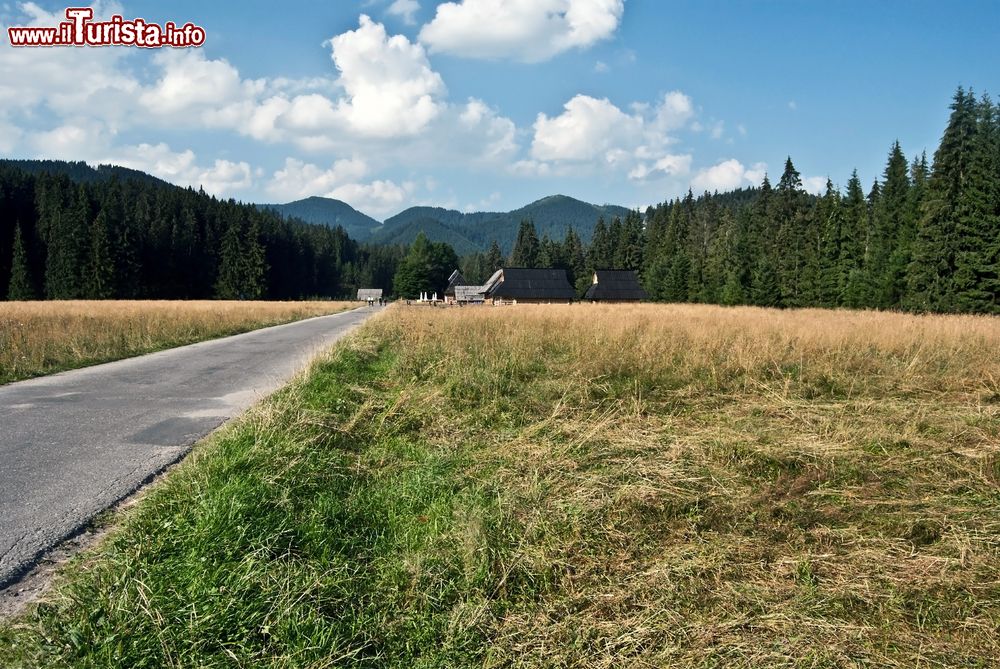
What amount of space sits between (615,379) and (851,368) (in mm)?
4182

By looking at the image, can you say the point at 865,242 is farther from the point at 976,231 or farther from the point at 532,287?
the point at 532,287

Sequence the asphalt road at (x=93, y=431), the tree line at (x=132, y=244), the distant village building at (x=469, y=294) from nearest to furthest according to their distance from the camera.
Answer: the asphalt road at (x=93, y=431) < the tree line at (x=132, y=244) < the distant village building at (x=469, y=294)

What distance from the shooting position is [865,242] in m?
42.8

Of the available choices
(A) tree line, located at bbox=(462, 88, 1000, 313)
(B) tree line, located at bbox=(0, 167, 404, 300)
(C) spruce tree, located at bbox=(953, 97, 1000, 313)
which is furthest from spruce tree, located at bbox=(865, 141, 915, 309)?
(B) tree line, located at bbox=(0, 167, 404, 300)

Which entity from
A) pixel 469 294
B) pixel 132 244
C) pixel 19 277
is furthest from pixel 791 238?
pixel 19 277

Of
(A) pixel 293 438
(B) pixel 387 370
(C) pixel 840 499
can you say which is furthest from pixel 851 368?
(A) pixel 293 438

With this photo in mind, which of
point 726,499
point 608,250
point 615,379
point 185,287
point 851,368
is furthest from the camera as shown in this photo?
point 608,250

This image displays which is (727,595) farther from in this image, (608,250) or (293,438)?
(608,250)

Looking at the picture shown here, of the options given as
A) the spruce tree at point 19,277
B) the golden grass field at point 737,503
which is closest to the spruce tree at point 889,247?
the golden grass field at point 737,503

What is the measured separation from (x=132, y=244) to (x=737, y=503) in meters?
79.2

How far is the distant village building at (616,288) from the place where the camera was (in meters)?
64.0

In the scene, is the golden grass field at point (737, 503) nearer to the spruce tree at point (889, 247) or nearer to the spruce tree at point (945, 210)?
the spruce tree at point (945, 210)

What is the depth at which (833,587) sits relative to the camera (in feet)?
9.21

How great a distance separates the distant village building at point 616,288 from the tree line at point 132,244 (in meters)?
50.9
